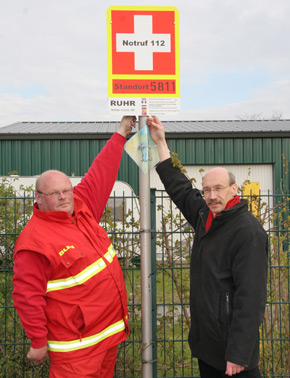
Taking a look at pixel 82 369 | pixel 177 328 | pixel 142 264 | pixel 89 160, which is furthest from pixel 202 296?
pixel 89 160

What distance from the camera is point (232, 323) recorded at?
2.35 meters

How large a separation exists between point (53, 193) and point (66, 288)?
0.61 metres

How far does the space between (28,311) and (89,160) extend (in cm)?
1216

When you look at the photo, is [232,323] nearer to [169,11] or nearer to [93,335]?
[93,335]

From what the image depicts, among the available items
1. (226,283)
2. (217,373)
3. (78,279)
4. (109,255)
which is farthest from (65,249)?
(217,373)

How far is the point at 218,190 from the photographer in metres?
2.61

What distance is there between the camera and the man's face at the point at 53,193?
2648mm

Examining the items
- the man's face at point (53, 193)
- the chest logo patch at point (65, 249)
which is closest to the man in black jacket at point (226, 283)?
the chest logo patch at point (65, 249)

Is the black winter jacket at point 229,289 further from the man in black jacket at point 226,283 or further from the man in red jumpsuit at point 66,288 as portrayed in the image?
the man in red jumpsuit at point 66,288

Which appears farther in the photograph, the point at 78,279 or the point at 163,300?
the point at 163,300

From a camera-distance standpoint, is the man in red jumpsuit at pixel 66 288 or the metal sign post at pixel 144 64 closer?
the man in red jumpsuit at pixel 66 288

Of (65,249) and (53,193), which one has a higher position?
(53,193)

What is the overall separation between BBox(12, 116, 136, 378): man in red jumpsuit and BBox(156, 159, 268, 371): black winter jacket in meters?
0.55

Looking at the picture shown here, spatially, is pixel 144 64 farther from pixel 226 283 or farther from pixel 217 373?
pixel 217 373
